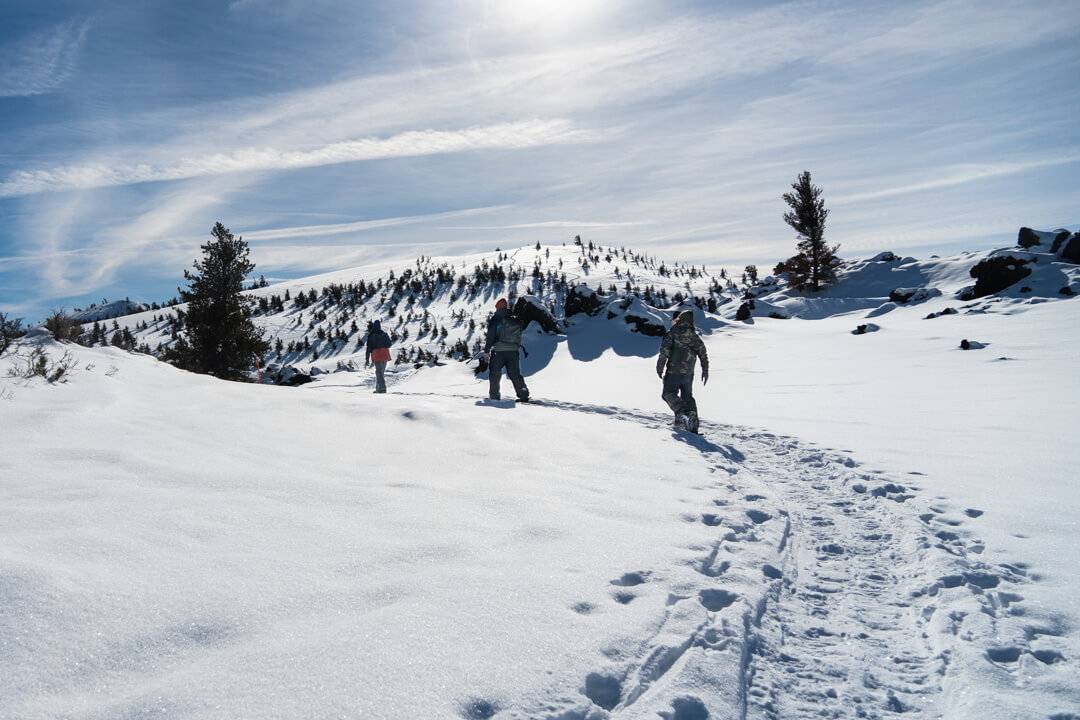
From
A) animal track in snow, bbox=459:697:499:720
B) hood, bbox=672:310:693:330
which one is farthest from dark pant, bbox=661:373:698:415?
animal track in snow, bbox=459:697:499:720

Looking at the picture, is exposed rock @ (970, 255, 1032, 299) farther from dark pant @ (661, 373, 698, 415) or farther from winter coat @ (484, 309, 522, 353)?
winter coat @ (484, 309, 522, 353)

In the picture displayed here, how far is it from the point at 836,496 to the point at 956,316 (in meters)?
17.1

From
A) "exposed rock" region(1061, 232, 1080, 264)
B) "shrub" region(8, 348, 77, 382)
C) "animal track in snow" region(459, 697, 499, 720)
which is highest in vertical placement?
"exposed rock" region(1061, 232, 1080, 264)

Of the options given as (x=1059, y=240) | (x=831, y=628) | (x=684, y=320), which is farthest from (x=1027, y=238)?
(x=831, y=628)

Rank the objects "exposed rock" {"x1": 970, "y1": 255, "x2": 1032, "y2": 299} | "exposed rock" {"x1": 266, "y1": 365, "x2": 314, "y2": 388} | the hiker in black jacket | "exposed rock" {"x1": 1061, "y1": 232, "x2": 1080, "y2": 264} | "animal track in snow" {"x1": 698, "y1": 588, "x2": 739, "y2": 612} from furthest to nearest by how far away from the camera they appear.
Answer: "exposed rock" {"x1": 266, "y1": 365, "x2": 314, "y2": 388} → "exposed rock" {"x1": 1061, "y1": 232, "x2": 1080, "y2": 264} → "exposed rock" {"x1": 970, "y1": 255, "x2": 1032, "y2": 299} → the hiker in black jacket → "animal track in snow" {"x1": 698, "y1": 588, "x2": 739, "y2": 612}

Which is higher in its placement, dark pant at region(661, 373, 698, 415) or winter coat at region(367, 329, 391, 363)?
winter coat at region(367, 329, 391, 363)

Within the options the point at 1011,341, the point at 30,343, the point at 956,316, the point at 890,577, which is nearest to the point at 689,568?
the point at 890,577

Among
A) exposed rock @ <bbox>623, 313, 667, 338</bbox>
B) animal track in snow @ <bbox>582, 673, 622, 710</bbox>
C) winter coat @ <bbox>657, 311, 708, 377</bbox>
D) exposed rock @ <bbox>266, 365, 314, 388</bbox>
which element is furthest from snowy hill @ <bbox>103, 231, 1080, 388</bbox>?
animal track in snow @ <bbox>582, 673, 622, 710</bbox>

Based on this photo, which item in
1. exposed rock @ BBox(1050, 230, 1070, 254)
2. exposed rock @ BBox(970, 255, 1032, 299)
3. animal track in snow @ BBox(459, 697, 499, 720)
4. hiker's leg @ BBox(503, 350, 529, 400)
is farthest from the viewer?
exposed rock @ BBox(1050, 230, 1070, 254)

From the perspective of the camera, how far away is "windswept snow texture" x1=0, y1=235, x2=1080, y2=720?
230 centimetres

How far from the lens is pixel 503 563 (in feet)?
11.5

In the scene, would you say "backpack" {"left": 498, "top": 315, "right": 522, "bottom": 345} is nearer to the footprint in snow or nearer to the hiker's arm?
the hiker's arm

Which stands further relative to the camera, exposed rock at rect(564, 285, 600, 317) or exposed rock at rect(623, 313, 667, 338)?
exposed rock at rect(564, 285, 600, 317)

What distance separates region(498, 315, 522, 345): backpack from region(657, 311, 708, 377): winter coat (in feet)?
12.2
